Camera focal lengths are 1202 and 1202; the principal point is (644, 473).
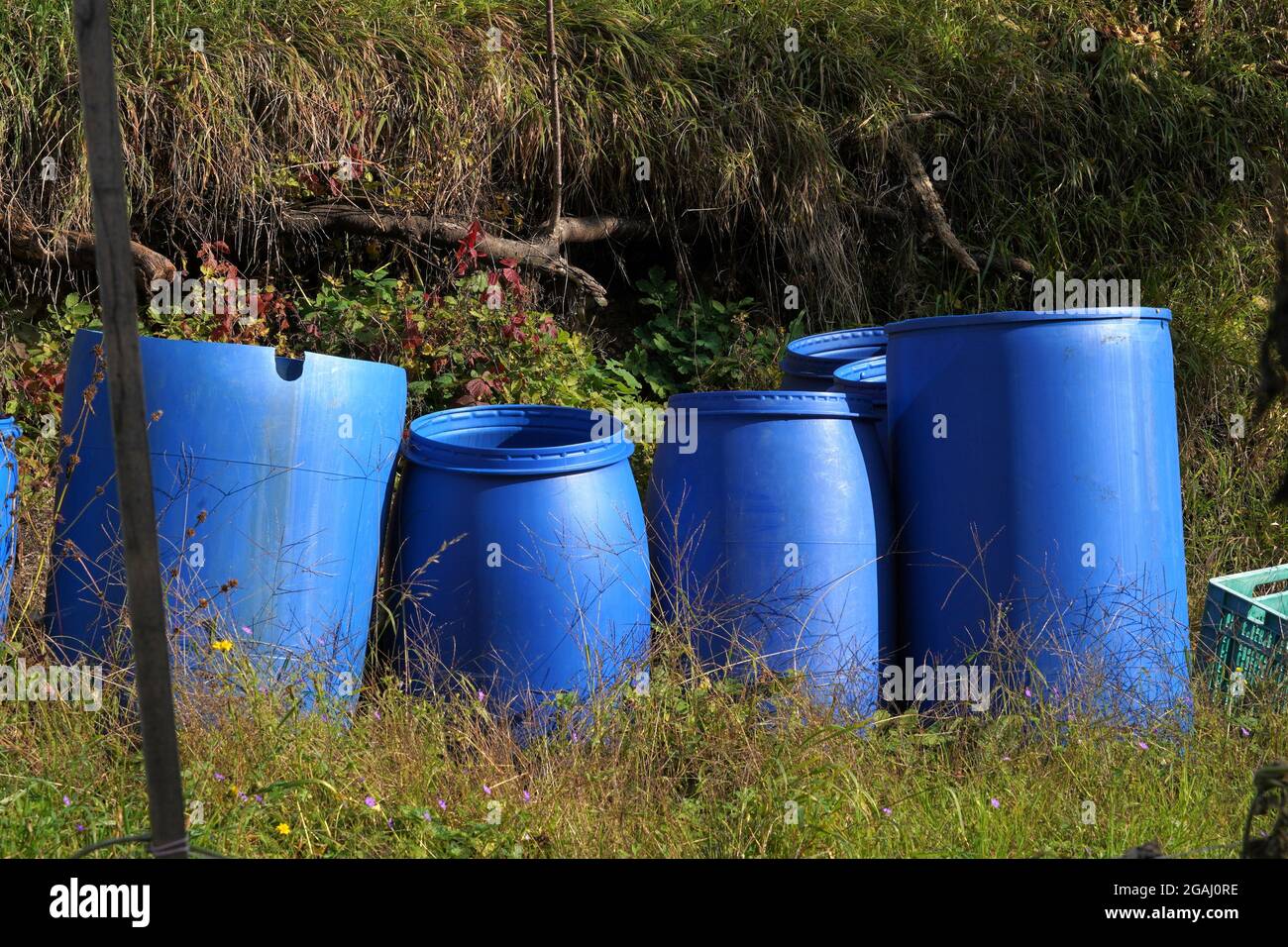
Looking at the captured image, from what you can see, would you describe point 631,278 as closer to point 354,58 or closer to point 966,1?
point 354,58

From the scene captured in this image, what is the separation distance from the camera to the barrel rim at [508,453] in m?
2.80

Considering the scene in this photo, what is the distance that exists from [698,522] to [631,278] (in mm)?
2487

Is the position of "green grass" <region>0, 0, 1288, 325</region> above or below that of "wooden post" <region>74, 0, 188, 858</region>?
above

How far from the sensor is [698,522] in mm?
3016

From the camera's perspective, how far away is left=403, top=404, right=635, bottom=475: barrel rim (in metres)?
2.80

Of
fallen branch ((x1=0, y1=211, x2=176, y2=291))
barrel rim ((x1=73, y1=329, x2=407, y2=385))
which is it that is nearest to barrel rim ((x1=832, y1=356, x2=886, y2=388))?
barrel rim ((x1=73, y1=329, x2=407, y2=385))

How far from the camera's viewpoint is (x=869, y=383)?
323 cm

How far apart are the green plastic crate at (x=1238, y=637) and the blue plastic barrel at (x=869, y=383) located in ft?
3.14

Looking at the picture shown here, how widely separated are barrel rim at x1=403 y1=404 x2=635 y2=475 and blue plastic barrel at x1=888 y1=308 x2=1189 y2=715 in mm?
798

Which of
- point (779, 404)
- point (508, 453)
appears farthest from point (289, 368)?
point (779, 404)

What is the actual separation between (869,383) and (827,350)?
458mm

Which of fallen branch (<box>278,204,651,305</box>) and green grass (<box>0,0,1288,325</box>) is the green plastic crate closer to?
green grass (<box>0,0,1288,325</box>)

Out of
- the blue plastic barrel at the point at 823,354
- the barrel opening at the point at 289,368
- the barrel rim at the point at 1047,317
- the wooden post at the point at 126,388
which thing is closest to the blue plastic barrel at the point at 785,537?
the barrel rim at the point at 1047,317

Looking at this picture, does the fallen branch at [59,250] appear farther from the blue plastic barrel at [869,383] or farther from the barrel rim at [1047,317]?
the barrel rim at [1047,317]
